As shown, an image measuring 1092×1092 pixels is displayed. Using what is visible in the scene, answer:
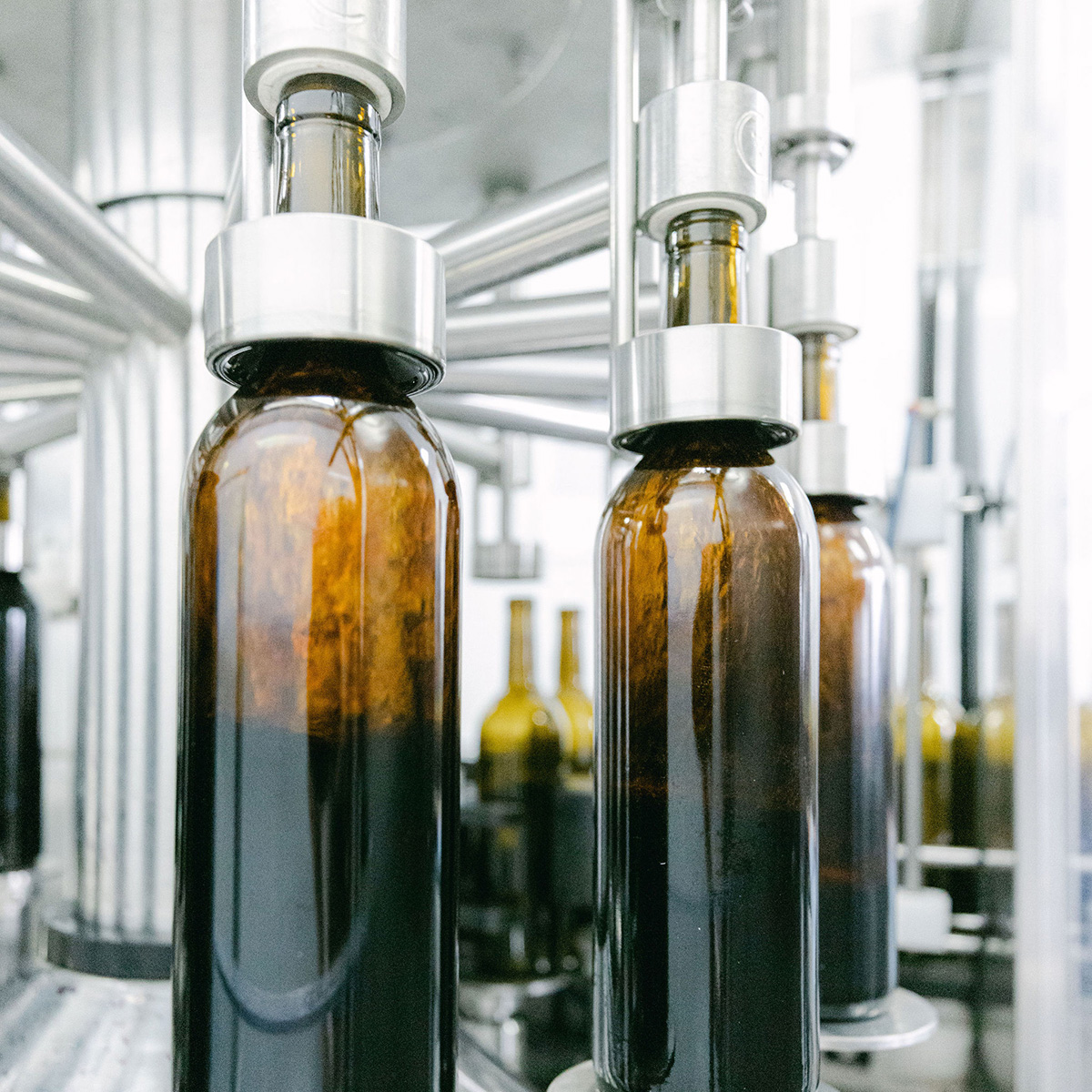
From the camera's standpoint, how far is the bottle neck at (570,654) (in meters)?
1.15

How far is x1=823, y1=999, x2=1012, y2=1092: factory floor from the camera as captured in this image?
489 millimetres

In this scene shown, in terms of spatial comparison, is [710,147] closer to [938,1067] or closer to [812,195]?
[812,195]

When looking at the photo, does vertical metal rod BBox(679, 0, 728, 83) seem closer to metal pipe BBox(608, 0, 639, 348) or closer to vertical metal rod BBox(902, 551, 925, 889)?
metal pipe BBox(608, 0, 639, 348)

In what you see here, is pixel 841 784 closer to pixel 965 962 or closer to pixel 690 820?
pixel 690 820

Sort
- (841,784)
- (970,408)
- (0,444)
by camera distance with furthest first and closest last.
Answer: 1. (970,408)
2. (0,444)
3. (841,784)

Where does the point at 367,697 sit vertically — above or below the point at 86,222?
below

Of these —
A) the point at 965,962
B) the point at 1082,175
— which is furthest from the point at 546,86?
the point at 965,962

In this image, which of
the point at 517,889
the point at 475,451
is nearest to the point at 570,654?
the point at 475,451

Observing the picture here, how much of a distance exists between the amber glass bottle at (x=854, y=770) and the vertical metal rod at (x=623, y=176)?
0.13 metres

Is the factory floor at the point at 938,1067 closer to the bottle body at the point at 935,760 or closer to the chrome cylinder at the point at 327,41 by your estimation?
the chrome cylinder at the point at 327,41

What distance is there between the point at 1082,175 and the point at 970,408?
658 millimetres

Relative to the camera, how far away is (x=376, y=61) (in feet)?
0.70

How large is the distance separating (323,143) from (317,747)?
14cm

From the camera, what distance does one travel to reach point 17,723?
1.86ft
